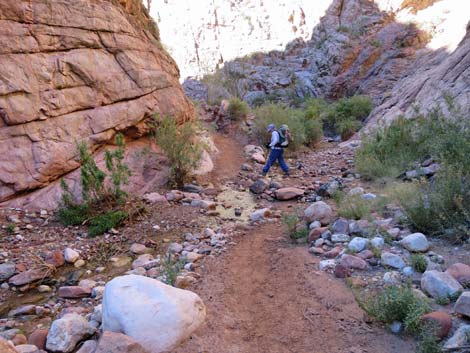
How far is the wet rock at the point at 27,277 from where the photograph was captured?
4120 mm

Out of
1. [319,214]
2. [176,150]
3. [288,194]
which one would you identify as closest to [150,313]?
[319,214]

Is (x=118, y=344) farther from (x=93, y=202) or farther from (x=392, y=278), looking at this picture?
(x=93, y=202)

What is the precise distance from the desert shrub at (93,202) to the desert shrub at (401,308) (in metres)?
3.90

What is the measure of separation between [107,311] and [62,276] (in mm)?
2057

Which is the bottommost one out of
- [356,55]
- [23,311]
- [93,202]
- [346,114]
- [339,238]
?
[23,311]

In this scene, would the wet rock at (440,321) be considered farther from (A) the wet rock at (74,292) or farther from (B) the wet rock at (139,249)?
(B) the wet rock at (139,249)

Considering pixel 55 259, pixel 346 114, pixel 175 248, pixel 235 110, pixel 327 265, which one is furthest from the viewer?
pixel 346 114

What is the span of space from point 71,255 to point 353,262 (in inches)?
128

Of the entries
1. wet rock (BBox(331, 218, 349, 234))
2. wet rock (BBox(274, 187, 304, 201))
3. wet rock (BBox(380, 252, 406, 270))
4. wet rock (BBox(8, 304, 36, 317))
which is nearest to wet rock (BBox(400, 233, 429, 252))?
wet rock (BBox(380, 252, 406, 270))

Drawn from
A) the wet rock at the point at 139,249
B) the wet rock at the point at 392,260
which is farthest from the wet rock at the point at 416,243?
the wet rock at the point at 139,249

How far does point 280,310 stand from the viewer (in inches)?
121

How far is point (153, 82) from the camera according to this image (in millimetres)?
8461

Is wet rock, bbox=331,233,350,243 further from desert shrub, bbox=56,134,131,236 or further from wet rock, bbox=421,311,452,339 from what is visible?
desert shrub, bbox=56,134,131,236

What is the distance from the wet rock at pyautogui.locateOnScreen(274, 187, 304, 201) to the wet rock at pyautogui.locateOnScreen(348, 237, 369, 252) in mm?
2803
